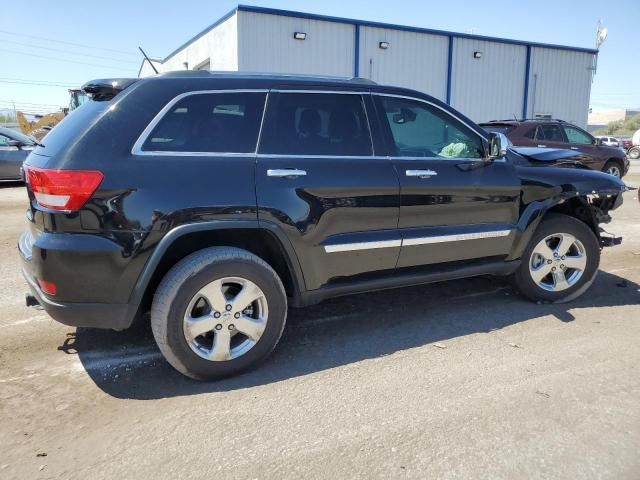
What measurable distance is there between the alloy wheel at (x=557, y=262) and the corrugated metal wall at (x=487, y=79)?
55.2 feet

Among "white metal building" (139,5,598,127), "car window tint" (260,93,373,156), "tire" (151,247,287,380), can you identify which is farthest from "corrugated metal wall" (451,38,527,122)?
"tire" (151,247,287,380)

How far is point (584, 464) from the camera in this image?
2510 mm

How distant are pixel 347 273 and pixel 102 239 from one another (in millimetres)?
1639

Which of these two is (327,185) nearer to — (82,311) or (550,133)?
(82,311)

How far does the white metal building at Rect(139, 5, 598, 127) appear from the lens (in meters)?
16.8

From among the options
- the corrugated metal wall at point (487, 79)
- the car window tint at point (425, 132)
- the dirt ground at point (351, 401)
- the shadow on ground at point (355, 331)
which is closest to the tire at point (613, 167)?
the corrugated metal wall at point (487, 79)

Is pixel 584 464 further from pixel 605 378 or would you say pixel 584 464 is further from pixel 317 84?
pixel 317 84

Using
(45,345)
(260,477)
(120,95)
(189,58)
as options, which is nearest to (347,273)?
(260,477)

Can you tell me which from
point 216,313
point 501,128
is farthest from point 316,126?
point 501,128

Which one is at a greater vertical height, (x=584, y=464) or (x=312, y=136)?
(x=312, y=136)

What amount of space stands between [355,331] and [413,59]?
1762 centimetres

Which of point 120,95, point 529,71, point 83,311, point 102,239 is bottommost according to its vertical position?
point 83,311

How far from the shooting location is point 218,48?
17875 mm

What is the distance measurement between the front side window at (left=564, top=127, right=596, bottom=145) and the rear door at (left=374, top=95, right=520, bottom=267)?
1063cm
